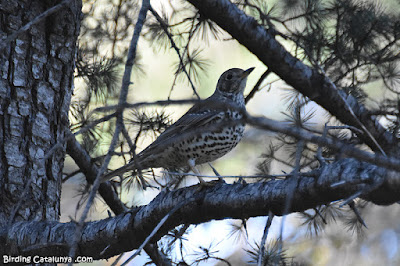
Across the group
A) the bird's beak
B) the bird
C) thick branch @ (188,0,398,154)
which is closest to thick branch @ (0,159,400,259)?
the bird

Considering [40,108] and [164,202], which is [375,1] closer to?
[164,202]

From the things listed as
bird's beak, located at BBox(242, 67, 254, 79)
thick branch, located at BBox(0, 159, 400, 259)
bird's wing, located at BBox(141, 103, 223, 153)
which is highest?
bird's beak, located at BBox(242, 67, 254, 79)

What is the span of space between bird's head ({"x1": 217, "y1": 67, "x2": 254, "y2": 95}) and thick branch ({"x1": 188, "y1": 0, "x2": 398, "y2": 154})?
3.53 ft

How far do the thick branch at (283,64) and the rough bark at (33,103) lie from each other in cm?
105

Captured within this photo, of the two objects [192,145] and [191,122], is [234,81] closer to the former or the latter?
[191,122]

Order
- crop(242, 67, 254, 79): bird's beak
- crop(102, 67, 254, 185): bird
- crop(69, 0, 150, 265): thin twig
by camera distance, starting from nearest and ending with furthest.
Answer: crop(69, 0, 150, 265): thin twig, crop(102, 67, 254, 185): bird, crop(242, 67, 254, 79): bird's beak

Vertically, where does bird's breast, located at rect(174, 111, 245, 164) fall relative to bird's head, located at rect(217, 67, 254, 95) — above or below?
below

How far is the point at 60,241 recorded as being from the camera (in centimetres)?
296

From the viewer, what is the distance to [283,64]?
12.1 feet

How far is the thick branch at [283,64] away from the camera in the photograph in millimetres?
3635

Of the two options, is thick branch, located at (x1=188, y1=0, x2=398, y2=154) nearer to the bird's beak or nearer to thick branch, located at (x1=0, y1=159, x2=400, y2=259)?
the bird's beak

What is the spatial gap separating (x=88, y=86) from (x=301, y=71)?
200cm

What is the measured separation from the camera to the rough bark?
11.2 ft

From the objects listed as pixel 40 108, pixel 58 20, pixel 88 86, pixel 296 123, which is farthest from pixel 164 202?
pixel 88 86
